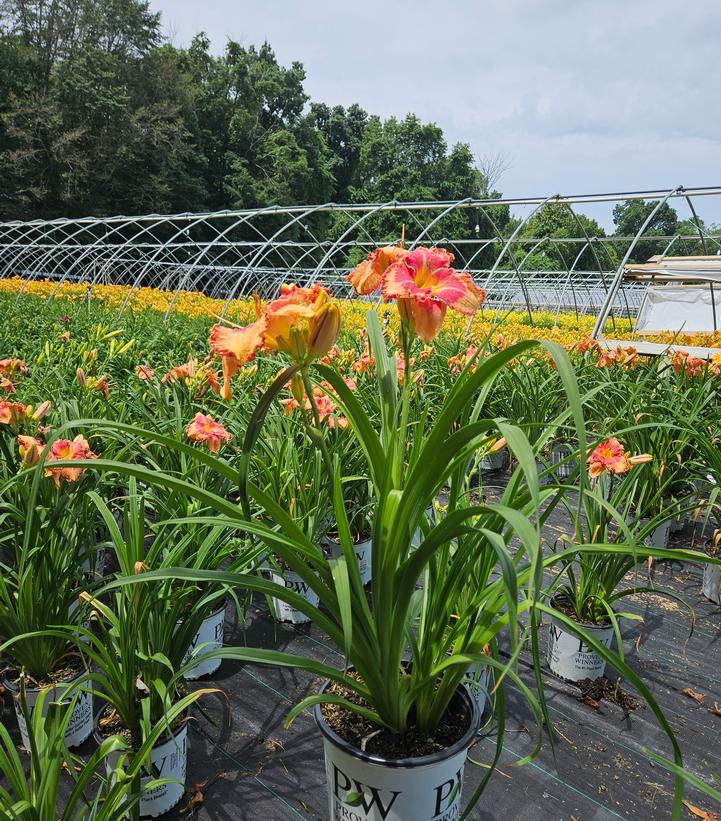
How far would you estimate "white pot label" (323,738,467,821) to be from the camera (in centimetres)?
93

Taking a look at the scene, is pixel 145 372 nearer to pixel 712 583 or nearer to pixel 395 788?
pixel 395 788

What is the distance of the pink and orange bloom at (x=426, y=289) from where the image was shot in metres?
0.89

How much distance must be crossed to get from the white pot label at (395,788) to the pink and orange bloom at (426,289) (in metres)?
0.70

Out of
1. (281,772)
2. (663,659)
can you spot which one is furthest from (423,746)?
(663,659)

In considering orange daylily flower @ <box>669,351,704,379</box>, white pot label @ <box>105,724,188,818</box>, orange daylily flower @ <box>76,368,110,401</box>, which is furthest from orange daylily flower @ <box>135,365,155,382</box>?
→ orange daylily flower @ <box>669,351,704,379</box>

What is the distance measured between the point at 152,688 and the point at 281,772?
0.35m

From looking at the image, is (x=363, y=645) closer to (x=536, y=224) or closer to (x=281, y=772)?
(x=281, y=772)

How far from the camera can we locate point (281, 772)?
1.31 meters

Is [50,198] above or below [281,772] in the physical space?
above

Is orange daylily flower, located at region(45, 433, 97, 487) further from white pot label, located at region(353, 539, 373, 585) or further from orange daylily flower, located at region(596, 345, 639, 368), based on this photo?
orange daylily flower, located at region(596, 345, 639, 368)

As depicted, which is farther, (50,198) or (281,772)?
(50,198)

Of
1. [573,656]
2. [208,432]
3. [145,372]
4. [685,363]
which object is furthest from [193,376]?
[685,363]

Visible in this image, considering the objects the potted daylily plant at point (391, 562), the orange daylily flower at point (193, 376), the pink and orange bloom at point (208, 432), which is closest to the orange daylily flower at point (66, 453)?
the pink and orange bloom at point (208, 432)

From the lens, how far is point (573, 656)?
166cm
